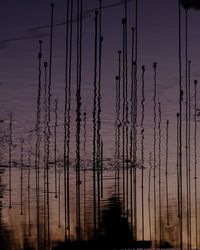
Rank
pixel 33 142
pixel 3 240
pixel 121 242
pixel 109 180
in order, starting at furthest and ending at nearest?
1. pixel 109 180
2. pixel 33 142
3. pixel 3 240
4. pixel 121 242

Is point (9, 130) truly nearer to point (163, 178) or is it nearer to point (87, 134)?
point (87, 134)

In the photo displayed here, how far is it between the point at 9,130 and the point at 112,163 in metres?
2.09

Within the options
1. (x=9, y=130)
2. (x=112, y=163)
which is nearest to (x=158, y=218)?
(x=112, y=163)

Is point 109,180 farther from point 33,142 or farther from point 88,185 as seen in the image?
point 33,142

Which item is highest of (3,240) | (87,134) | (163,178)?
(87,134)

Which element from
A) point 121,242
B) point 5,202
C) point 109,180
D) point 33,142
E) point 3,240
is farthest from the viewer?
point 109,180

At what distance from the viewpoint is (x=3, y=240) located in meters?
11.4

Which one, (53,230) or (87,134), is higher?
(87,134)

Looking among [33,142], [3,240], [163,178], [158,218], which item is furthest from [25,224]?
[163,178]

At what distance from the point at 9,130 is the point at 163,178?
331 cm

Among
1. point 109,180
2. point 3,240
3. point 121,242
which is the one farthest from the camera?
point 109,180

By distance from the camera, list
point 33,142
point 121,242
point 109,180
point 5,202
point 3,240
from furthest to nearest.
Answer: point 109,180
point 5,202
point 33,142
point 3,240
point 121,242

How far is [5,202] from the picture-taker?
13.1 metres

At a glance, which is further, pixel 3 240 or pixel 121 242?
pixel 3 240
